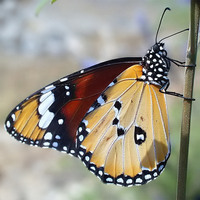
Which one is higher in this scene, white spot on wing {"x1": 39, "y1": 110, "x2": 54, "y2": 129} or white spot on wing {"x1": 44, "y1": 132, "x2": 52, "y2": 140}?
white spot on wing {"x1": 39, "y1": 110, "x2": 54, "y2": 129}

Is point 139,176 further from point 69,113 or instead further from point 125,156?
point 69,113

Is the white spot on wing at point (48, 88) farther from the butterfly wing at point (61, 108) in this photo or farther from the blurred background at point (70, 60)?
the blurred background at point (70, 60)

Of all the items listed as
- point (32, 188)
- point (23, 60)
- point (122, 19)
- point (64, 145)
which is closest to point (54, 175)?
point (32, 188)

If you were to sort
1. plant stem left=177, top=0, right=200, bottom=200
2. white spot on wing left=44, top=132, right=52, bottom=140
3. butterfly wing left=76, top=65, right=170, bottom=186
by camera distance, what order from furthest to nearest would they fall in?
white spot on wing left=44, top=132, right=52, bottom=140 < butterfly wing left=76, top=65, right=170, bottom=186 < plant stem left=177, top=0, right=200, bottom=200

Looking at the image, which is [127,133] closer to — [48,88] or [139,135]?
[139,135]

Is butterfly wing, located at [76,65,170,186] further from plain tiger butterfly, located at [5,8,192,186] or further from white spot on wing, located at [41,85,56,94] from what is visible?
white spot on wing, located at [41,85,56,94]

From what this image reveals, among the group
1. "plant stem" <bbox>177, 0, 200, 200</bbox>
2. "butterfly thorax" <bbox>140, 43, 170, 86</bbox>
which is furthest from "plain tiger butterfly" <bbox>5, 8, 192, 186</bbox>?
"plant stem" <bbox>177, 0, 200, 200</bbox>
